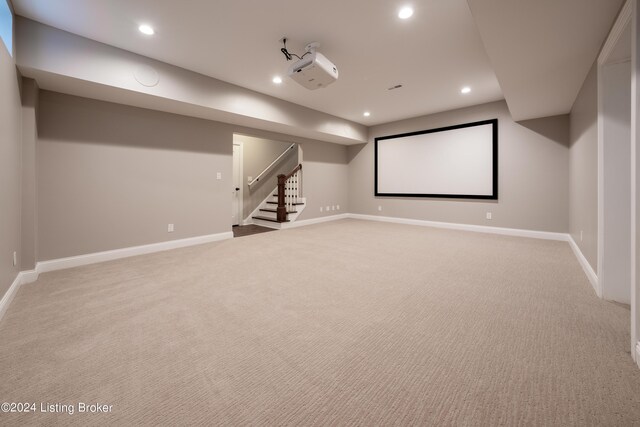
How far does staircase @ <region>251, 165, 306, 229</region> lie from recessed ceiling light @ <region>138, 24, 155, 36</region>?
3.61 metres

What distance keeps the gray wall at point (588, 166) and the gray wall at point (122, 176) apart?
16.9ft

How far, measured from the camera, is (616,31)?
75.7 inches

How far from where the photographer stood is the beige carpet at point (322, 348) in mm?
1150

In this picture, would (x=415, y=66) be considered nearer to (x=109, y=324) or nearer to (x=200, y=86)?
(x=200, y=86)

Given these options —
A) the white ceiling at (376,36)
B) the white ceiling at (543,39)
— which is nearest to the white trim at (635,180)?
the white ceiling at (543,39)

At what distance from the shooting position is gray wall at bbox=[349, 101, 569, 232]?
471cm

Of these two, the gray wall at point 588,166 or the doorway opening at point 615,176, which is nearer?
the doorway opening at point 615,176

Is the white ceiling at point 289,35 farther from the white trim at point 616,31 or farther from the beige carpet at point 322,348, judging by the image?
the beige carpet at point 322,348

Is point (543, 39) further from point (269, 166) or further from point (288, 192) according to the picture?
point (269, 166)

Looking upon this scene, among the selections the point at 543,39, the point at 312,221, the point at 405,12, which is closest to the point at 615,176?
the point at 543,39

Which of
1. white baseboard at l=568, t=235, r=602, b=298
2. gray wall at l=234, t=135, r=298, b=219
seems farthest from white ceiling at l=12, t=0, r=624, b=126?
gray wall at l=234, t=135, r=298, b=219

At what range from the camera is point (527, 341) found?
1650 millimetres

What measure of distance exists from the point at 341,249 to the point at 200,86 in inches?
128

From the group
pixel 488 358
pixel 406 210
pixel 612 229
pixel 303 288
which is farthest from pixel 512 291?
pixel 406 210
